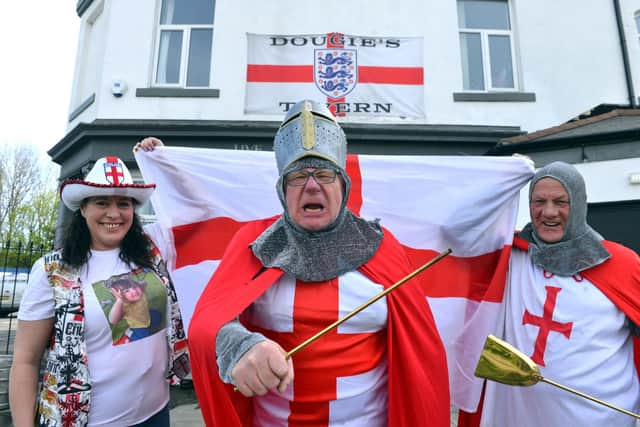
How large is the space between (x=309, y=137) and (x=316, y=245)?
1.30 feet

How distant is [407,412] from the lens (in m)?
1.34

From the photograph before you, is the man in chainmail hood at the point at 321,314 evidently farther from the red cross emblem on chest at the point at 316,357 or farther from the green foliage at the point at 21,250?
the green foliage at the point at 21,250

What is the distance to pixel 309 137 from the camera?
1.39 m

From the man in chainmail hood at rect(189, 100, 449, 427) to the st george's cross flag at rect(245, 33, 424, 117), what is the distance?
5.04m

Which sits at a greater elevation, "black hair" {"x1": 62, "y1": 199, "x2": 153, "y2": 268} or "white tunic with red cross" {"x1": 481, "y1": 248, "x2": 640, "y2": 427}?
"black hair" {"x1": 62, "y1": 199, "x2": 153, "y2": 268}

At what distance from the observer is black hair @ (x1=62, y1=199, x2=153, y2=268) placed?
1.73 m

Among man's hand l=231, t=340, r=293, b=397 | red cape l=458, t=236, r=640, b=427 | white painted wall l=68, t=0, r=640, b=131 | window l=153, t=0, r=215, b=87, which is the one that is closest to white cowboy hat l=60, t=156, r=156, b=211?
man's hand l=231, t=340, r=293, b=397

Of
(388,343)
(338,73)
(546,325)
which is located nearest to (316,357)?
(388,343)

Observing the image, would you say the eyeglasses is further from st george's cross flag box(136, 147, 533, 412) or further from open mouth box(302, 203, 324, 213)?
st george's cross flag box(136, 147, 533, 412)

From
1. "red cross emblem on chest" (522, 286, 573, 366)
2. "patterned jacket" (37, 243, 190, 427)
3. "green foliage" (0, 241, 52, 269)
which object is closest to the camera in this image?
"patterned jacket" (37, 243, 190, 427)

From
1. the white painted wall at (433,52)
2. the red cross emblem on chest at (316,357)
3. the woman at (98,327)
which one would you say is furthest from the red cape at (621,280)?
the white painted wall at (433,52)

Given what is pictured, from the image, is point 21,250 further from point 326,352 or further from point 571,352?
point 571,352

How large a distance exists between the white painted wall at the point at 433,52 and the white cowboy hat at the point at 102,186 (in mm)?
4635

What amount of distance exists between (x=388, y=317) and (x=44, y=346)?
147 cm
